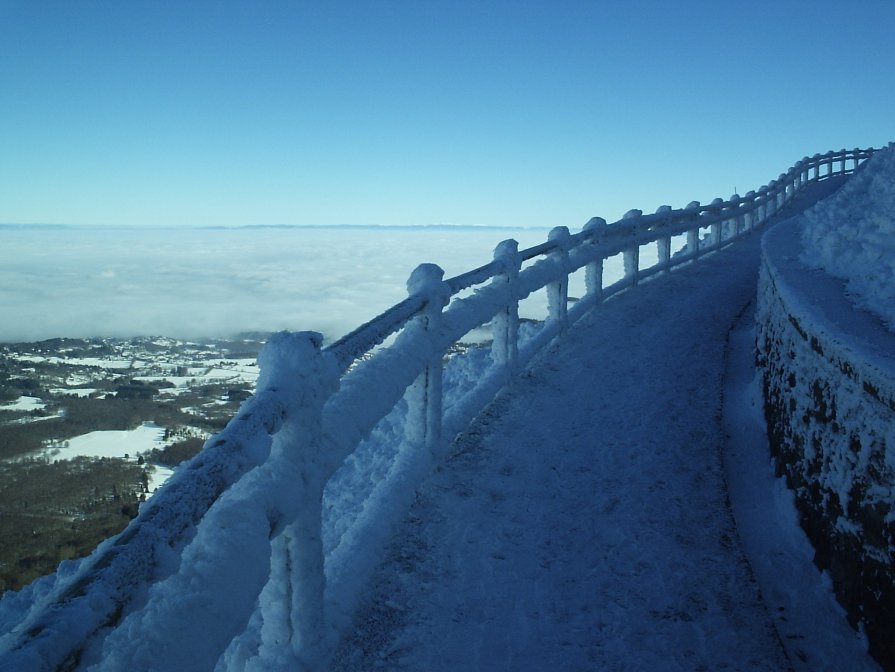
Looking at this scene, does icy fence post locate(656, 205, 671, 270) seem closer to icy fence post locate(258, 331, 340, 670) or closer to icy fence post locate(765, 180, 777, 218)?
icy fence post locate(258, 331, 340, 670)

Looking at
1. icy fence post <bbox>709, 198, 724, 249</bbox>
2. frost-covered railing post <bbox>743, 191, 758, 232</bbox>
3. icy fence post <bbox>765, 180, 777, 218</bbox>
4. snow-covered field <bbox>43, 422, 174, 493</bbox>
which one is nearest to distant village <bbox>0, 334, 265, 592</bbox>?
snow-covered field <bbox>43, 422, 174, 493</bbox>

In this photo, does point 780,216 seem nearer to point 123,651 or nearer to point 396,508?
point 396,508

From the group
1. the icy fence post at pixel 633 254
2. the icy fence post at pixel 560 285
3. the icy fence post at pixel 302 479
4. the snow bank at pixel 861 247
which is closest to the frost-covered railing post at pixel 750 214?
the icy fence post at pixel 633 254

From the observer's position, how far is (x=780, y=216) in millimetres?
23797

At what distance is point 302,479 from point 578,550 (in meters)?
2.06

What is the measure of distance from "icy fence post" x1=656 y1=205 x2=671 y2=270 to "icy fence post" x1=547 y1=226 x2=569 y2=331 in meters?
4.81

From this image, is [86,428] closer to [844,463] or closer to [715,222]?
[715,222]

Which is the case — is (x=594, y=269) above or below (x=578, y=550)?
above

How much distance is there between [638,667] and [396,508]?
176cm

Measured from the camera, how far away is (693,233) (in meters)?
14.3

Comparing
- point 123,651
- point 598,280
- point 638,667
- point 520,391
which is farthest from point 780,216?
point 123,651

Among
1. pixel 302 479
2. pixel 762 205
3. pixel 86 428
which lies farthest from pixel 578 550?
pixel 86 428

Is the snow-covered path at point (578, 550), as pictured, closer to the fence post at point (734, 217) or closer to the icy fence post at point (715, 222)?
the icy fence post at point (715, 222)

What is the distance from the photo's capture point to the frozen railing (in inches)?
51.5
